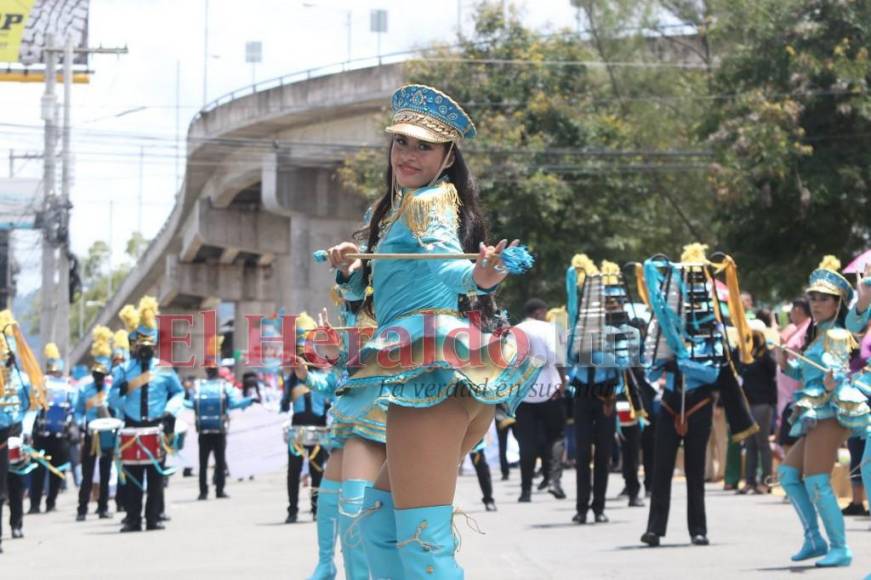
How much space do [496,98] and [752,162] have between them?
311 inches

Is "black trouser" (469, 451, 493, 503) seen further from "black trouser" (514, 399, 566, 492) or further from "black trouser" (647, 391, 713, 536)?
"black trouser" (647, 391, 713, 536)

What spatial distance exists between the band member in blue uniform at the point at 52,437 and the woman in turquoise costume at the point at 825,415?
38.1 feet

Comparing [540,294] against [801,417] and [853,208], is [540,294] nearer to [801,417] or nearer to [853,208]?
[853,208]

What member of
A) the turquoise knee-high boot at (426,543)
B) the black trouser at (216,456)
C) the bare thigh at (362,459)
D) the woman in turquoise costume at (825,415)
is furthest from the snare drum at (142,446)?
the turquoise knee-high boot at (426,543)

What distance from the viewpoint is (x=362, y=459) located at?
298 inches

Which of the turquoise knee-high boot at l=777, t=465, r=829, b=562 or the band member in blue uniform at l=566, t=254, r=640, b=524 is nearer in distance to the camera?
the turquoise knee-high boot at l=777, t=465, r=829, b=562

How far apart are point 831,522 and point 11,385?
730cm

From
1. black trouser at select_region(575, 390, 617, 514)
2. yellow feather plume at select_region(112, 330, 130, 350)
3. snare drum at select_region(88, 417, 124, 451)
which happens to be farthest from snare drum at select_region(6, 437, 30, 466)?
black trouser at select_region(575, 390, 617, 514)

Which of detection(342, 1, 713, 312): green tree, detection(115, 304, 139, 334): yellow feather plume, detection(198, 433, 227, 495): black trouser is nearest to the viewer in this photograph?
detection(115, 304, 139, 334): yellow feather plume

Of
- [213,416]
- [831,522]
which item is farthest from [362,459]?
[213,416]

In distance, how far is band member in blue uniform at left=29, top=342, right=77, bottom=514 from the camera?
65.2 feet

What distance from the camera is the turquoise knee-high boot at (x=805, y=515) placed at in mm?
10148

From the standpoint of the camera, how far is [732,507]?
1571cm

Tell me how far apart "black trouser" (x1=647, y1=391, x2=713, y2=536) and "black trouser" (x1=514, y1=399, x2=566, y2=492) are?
600cm
